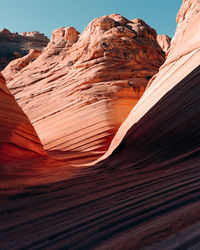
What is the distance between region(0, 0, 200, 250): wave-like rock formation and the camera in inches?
35.6

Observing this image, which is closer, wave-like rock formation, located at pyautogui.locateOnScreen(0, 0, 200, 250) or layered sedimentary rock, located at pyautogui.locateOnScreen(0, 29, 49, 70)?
wave-like rock formation, located at pyautogui.locateOnScreen(0, 0, 200, 250)

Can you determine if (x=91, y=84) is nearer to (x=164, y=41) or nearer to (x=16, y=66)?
(x=16, y=66)

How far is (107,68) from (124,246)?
24.2ft

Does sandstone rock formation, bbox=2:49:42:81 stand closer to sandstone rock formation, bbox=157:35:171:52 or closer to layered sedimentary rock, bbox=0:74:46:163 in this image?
layered sedimentary rock, bbox=0:74:46:163

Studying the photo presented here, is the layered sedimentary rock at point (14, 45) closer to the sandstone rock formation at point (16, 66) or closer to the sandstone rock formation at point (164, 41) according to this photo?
the sandstone rock formation at point (16, 66)

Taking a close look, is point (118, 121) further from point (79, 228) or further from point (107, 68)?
point (79, 228)

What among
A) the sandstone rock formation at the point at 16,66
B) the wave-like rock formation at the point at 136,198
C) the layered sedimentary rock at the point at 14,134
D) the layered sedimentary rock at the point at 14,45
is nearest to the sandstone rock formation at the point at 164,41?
the layered sedimentary rock at the point at 14,45

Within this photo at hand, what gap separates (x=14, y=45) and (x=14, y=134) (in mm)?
27149

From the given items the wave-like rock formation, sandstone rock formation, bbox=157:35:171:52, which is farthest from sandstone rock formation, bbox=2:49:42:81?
sandstone rock formation, bbox=157:35:171:52

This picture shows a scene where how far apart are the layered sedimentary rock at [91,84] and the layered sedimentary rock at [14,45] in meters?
14.4

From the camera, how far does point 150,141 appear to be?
8.61 ft

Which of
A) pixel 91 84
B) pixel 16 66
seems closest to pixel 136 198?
pixel 91 84

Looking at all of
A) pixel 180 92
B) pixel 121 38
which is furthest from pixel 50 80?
pixel 180 92

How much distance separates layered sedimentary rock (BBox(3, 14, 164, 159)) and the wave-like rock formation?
254 centimetres
